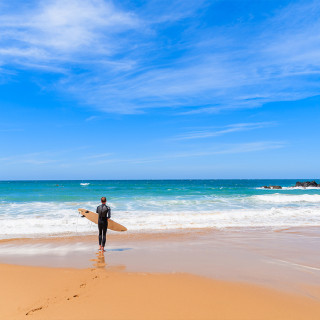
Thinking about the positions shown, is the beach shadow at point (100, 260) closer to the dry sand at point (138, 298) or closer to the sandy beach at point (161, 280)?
the sandy beach at point (161, 280)

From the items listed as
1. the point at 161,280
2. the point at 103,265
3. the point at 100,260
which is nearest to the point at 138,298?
the point at 161,280

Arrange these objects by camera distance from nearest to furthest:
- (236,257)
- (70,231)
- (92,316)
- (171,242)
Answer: (92,316), (236,257), (171,242), (70,231)

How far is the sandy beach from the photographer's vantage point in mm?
4621

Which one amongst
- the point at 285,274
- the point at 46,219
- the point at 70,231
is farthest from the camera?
the point at 46,219

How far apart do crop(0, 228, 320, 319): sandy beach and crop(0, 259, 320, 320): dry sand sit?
16 mm

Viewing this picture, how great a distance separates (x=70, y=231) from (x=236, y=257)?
8198mm

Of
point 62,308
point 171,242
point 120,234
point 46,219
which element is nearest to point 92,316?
point 62,308

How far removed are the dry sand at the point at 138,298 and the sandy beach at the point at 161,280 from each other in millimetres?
16

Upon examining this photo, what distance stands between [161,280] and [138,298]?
1.01 m

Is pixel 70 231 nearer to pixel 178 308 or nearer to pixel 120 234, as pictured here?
pixel 120 234

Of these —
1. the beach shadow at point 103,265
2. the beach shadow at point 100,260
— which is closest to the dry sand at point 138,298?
the beach shadow at point 103,265

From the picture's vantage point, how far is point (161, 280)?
6023mm

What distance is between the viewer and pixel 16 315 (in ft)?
14.6

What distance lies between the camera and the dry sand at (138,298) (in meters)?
4.49
